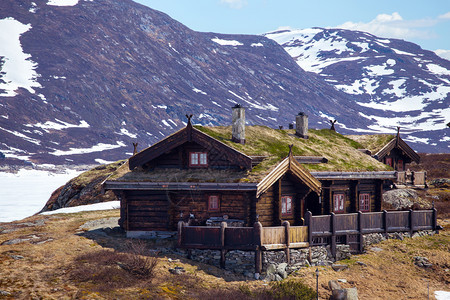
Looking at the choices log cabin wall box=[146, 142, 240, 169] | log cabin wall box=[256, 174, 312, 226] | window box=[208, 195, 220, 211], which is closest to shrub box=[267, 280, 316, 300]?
log cabin wall box=[256, 174, 312, 226]

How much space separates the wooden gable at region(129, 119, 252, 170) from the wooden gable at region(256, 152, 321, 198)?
1.49 m

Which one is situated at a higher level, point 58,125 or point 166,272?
point 58,125

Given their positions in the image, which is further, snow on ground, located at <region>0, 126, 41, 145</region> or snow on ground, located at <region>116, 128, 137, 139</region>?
snow on ground, located at <region>116, 128, 137, 139</region>

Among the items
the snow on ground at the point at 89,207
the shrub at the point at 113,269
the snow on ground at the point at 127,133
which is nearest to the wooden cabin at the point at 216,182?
the shrub at the point at 113,269

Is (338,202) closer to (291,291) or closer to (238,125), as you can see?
(238,125)

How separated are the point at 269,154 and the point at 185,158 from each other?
16.3 feet

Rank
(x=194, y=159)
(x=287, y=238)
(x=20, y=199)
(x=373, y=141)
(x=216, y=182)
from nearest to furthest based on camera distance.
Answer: (x=287, y=238), (x=216, y=182), (x=194, y=159), (x=373, y=141), (x=20, y=199)

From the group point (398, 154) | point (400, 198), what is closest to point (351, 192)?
point (400, 198)

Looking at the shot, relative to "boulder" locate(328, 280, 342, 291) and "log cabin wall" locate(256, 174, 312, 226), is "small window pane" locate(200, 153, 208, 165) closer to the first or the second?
"log cabin wall" locate(256, 174, 312, 226)

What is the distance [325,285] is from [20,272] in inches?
531

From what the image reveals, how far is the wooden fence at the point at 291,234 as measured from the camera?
21.7 meters

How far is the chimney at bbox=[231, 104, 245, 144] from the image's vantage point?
26.8 meters

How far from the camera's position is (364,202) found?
3066 centimetres

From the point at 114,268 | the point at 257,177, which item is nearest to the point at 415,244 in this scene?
the point at 257,177
